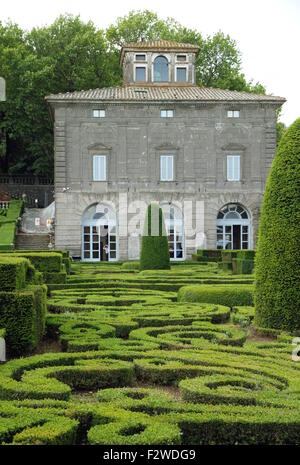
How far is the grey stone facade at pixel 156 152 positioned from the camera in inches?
1510

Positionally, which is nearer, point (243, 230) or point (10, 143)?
point (243, 230)

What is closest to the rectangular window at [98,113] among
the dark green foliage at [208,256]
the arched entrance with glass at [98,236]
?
the arched entrance with glass at [98,236]

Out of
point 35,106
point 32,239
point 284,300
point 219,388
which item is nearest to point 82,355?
point 219,388

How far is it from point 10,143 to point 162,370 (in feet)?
154

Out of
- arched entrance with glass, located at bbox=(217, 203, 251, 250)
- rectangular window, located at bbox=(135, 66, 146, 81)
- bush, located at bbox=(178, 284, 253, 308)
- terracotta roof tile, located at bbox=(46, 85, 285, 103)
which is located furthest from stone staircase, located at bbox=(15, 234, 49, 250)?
bush, located at bbox=(178, 284, 253, 308)

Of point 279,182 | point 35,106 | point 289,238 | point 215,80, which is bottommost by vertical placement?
point 289,238

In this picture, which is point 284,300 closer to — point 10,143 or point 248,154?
point 248,154

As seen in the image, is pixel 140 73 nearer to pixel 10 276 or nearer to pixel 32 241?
pixel 32 241

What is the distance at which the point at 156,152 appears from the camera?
3884 centimetres

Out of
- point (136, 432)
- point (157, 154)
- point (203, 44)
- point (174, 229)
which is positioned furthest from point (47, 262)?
point (203, 44)

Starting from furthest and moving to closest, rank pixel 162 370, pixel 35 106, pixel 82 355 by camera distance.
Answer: pixel 35 106, pixel 82 355, pixel 162 370

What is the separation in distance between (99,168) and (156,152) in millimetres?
3487

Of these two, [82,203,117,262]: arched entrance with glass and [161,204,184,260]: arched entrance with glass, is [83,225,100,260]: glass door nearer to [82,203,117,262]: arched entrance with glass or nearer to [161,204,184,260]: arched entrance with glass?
[82,203,117,262]: arched entrance with glass

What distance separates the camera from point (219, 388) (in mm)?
6652
